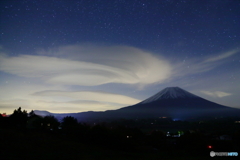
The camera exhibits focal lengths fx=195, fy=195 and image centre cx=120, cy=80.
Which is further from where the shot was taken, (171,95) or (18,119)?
(171,95)

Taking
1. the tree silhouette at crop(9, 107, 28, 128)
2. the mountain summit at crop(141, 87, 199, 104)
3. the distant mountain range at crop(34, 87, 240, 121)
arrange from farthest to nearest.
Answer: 1. the mountain summit at crop(141, 87, 199, 104)
2. the distant mountain range at crop(34, 87, 240, 121)
3. the tree silhouette at crop(9, 107, 28, 128)

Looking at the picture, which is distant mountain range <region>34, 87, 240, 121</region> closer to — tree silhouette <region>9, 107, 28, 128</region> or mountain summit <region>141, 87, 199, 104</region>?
mountain summit <region>141, 87, 199, 104</region>

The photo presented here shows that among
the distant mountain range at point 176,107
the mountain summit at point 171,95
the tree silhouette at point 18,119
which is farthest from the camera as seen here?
the mountain summit at point 171,95

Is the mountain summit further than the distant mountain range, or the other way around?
the mountain summit

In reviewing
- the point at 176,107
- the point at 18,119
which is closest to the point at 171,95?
the point at 176,107

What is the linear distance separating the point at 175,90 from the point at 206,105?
923 inches

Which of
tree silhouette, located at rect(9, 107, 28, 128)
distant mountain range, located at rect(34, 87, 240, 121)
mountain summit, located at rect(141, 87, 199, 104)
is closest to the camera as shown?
tree silhouette, located at rect(9, 107, 28, 128)

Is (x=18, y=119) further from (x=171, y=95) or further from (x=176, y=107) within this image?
(x=171, y=95)

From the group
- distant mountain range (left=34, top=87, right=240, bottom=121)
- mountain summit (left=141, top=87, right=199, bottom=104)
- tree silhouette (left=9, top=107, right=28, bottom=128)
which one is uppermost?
mountain summit (left=141, top=87, right=199, bottom=104)

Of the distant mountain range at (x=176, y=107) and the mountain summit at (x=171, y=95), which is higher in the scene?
the mountain summit at (x=171, y=95)

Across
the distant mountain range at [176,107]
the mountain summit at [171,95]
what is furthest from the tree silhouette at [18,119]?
the mountain summit at [171,95]

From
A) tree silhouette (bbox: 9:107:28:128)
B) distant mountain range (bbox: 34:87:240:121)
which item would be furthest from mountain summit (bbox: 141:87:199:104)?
tree silhouette (bbox: 9:107:28:128)

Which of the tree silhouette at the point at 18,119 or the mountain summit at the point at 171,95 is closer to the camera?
the tree silhouette at the point at 18,119

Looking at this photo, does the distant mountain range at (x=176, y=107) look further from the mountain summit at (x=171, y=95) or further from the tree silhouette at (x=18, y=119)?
the tree silhouette at (x=18, y=119)
